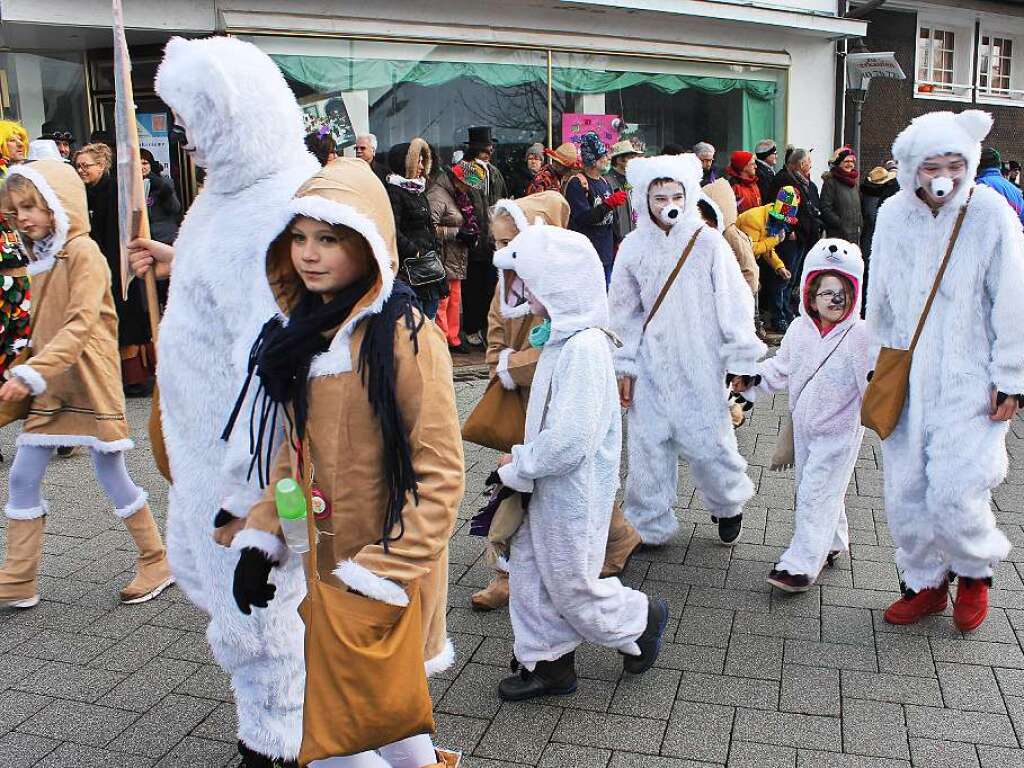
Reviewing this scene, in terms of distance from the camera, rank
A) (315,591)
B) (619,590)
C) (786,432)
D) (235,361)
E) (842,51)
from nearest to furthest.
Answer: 1. (315,591)
2. (235,361)
3. (619,590)
4. (786,432)
5. (842,51)

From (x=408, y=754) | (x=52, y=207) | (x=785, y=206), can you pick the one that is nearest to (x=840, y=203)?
(x=785, y=206)

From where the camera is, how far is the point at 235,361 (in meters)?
3.03

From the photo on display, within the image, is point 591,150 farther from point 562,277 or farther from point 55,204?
Result: point 562,277

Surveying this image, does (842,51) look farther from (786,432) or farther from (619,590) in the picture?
(619,590)

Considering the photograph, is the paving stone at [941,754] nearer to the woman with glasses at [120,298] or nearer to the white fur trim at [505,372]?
the white fur trim at [505,372]

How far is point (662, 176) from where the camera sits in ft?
17.7

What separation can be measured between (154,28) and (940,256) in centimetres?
839

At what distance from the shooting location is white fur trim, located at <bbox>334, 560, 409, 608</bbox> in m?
2.47

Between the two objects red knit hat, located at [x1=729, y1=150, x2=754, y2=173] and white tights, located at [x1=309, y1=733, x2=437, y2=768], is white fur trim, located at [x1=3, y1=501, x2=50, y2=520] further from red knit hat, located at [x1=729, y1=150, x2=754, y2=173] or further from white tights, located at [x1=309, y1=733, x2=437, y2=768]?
red knit hat, located at [x1=729, y1=150, x2=754, y2=173]

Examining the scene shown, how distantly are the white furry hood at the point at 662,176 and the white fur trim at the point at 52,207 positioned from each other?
8.95ft

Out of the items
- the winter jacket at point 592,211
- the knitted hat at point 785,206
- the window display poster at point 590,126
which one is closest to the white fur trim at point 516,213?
the winter jacket at point 592,211

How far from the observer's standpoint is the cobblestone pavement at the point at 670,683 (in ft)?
11.8

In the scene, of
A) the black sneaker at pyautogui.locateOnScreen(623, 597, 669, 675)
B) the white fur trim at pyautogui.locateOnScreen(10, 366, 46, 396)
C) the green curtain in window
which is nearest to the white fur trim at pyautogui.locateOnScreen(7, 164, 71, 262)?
the white fur trim at pyautogui.locateOnScreen(10, 366, 46, 396)

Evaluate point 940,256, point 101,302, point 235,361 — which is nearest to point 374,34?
point 101,302
